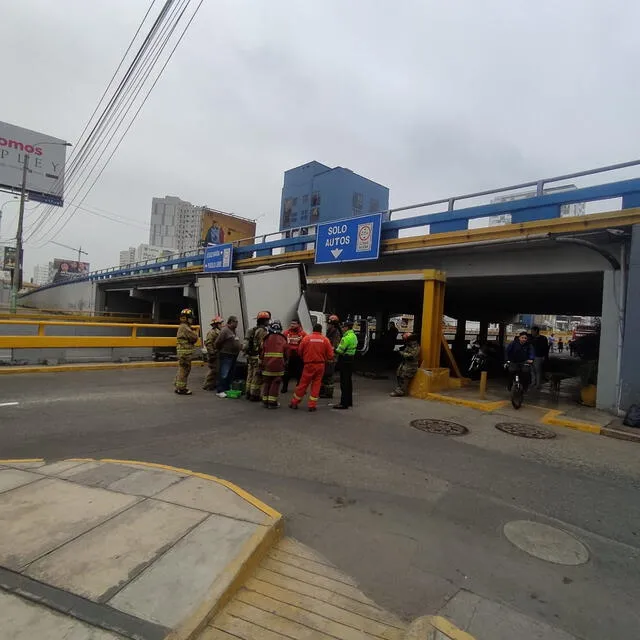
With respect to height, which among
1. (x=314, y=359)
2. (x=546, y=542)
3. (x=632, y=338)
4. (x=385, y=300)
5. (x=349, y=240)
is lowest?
(x=546, y=542)

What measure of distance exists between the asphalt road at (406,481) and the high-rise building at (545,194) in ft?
15.7

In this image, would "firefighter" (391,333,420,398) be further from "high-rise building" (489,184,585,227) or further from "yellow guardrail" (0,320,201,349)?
"yellow guardrail" (0,320,201,349)

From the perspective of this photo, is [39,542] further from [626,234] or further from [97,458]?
[626,234]

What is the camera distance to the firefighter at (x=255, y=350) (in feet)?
27.9

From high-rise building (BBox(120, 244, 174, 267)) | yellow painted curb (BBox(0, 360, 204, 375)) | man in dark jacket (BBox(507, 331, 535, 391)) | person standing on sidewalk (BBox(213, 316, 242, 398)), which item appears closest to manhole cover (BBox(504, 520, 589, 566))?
man in dark jacket (BBox(507, 331, 535, 391))

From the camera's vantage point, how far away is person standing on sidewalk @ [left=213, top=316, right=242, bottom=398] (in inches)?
359

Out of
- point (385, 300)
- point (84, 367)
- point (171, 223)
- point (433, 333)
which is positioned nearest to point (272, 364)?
point (433, 333)

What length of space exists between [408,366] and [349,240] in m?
5.43

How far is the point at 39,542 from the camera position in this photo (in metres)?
2.84

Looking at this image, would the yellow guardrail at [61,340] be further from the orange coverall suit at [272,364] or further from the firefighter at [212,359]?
the orange coverall suit at [272,364]

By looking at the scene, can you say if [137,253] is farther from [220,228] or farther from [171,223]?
[220,228]

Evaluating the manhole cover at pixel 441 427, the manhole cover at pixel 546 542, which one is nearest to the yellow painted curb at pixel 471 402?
the manhole cover at pixel 441 427

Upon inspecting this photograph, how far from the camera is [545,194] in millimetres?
10148

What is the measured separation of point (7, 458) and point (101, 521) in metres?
2.54
